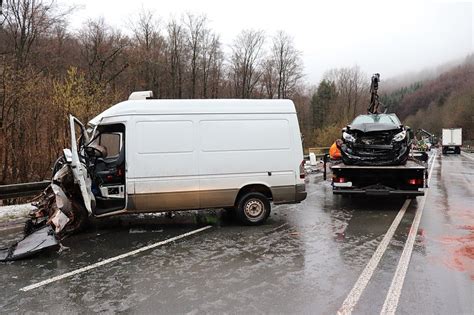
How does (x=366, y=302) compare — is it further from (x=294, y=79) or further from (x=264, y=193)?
(x=294, y=79)

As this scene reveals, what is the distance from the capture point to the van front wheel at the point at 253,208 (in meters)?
8.25

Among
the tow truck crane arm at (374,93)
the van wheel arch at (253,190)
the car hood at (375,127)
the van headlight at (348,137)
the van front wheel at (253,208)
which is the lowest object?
the van front wheel at (253,208)

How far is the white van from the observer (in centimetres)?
764

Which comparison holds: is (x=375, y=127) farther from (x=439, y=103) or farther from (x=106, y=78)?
(x=439, y=103)

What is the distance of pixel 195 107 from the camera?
7973 millimetres

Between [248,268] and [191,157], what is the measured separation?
2911 millimetres

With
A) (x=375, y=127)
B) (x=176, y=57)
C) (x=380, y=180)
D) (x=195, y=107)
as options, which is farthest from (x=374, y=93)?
(x=176, y=57)

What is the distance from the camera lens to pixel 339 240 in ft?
23.5

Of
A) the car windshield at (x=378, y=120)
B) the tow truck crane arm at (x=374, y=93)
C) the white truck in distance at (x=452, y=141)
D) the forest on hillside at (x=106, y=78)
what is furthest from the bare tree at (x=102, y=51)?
the white truck in distance at (x=452, y=141)

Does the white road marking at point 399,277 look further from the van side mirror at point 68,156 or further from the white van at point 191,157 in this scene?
the van side mirror at point 68,156

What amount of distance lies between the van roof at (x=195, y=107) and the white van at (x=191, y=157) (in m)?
0.02

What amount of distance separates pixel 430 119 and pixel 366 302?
417ft

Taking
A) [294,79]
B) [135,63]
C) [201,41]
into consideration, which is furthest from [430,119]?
[135,63]

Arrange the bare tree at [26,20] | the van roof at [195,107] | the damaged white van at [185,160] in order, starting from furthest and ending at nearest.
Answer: the bare tree at [26,20] < the van roof at [195,107] < the damaged white van at [185,160]
